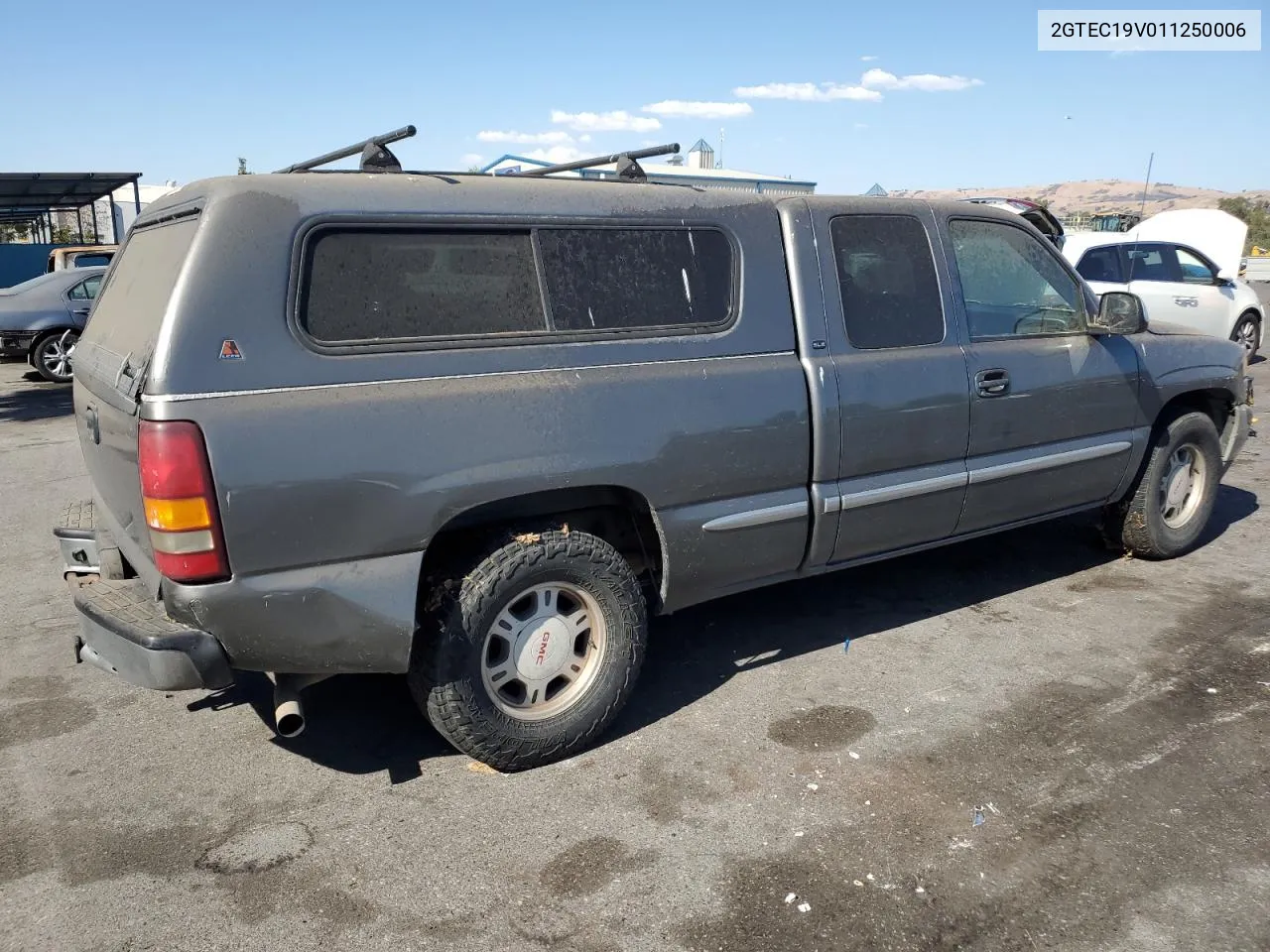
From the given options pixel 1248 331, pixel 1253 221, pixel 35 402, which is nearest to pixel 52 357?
pixel 35 402

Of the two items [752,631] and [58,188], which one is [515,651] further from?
[58,188]

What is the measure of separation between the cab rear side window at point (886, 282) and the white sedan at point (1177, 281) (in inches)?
364

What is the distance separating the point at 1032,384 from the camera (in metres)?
4.50

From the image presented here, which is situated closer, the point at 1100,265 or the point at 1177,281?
the point at 1100,265

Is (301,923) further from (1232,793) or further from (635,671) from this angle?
(1232,793)

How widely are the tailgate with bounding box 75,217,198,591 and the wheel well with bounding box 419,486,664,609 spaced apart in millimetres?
A: 891

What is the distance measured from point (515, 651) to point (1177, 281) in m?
12.3

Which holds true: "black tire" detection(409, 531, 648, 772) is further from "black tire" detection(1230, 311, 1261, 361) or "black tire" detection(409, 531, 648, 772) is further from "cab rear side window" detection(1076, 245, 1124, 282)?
"black tire" detection(1230, 311, 1261, 361)

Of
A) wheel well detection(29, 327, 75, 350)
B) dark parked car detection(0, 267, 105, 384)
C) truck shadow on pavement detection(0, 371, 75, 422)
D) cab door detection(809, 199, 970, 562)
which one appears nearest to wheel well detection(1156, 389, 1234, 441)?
cab door detection(809, 199, 970, 562)

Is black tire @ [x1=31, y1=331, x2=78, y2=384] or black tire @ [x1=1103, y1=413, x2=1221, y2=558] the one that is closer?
black tire @ [x1=1103, y1=413, x2=1221, y2=558]

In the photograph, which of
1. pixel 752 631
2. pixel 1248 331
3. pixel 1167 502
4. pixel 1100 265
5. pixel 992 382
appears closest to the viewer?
pixel 992 382

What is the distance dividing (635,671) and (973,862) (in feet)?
4.34

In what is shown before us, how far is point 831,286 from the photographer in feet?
12.9

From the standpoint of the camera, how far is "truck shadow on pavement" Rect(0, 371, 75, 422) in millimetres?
11084
